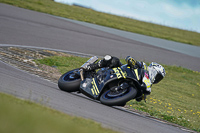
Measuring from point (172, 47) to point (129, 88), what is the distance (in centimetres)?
1374

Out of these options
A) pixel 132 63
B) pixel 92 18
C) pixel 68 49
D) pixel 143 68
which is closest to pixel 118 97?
pixel 132 63

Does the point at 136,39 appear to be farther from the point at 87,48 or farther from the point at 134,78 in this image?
the point at 134,78

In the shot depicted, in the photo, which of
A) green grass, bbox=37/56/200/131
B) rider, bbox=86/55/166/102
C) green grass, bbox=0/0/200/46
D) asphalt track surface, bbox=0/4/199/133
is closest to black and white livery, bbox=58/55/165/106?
rider, bbox=86/55/166/102

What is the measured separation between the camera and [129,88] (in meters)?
6.25

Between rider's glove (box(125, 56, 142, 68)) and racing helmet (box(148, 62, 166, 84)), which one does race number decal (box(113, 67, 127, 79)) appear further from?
racing helmet (box(148, 62, 166, 84))

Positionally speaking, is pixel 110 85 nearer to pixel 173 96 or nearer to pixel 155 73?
pixel 155 73

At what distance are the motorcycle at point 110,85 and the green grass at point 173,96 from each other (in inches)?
38.3

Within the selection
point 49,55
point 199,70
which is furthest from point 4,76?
point 199,70

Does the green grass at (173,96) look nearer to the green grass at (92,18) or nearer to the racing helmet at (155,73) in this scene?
the racing helmet at (155,73)

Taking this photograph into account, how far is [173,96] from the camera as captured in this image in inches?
389

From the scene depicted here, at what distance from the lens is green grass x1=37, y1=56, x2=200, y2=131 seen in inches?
282

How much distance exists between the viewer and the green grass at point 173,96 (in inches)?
282

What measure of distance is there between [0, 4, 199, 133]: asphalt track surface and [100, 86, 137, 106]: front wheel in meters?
0.13

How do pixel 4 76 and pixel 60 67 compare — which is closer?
pixel 4 76
